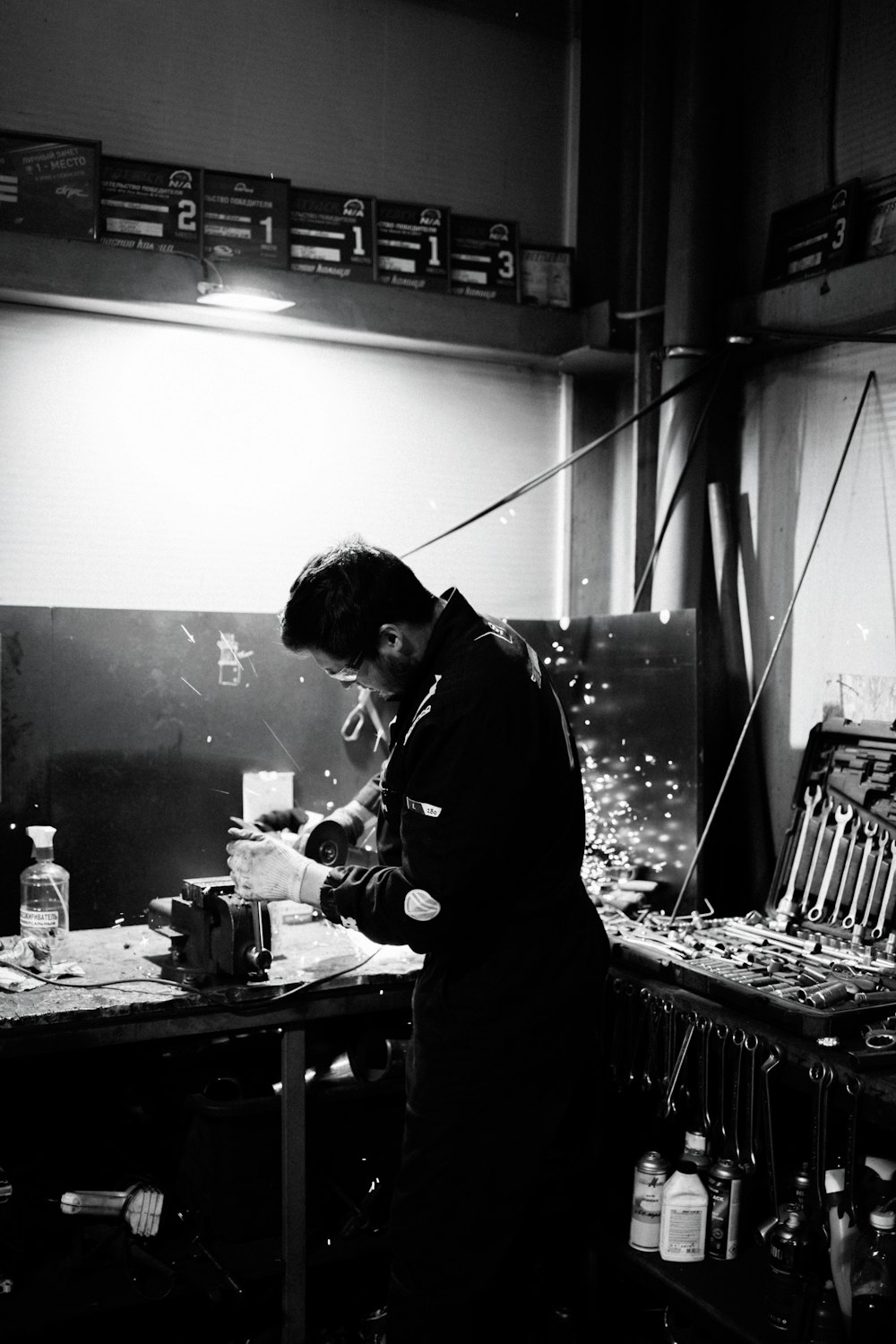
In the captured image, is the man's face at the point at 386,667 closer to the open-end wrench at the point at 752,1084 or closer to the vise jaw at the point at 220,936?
the vise jaw at the point at 220,936

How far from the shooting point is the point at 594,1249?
8.84ft

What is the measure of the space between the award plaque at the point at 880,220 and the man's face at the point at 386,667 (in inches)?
63.7

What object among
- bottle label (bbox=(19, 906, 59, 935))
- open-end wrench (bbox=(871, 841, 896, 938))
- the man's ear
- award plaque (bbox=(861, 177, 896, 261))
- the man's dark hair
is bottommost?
bottle label (bbox=(19, 906, 59, 935))

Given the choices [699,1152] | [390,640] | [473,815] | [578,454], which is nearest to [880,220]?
[578,454]

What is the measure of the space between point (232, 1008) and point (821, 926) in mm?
1282

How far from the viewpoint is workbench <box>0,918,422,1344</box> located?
89.9 inches

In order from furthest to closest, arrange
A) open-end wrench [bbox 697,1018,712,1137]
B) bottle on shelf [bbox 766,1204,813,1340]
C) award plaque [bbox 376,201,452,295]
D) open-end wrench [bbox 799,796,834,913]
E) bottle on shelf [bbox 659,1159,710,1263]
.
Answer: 1. award plaque [bbox 376,201,452,295]
2. open-end wrench [bbox 799,796,834,913]
3. bottle on shelf [bbox 659,1159,710,1263]
4. open-end wrench [bbox 697,1018,712,1137]
5. bottle on shelf [bbox 766,1204,813,1340]

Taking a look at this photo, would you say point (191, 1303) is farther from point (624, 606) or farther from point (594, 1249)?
point (624, 606)

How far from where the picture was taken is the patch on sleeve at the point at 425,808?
1985 mm

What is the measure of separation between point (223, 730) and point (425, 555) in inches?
31.1

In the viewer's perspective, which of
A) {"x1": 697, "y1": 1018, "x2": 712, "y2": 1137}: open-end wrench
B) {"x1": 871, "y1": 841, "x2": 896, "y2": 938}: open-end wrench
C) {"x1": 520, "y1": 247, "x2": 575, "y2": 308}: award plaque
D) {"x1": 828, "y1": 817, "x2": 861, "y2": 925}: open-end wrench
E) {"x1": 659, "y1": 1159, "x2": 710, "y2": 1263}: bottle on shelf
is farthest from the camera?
{"x1": 520, "y1": 247, "x2": 575, "y2": 308}: award plaque

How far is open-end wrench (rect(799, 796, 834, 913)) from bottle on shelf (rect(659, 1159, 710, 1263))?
686 millimetres

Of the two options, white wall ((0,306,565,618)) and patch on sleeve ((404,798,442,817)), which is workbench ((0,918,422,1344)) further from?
white wall ((0,306,565,618))

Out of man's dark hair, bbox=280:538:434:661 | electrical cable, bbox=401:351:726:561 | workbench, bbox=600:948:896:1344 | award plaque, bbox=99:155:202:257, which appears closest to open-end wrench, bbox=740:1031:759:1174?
workbench, bbox=600:948:896:1344
